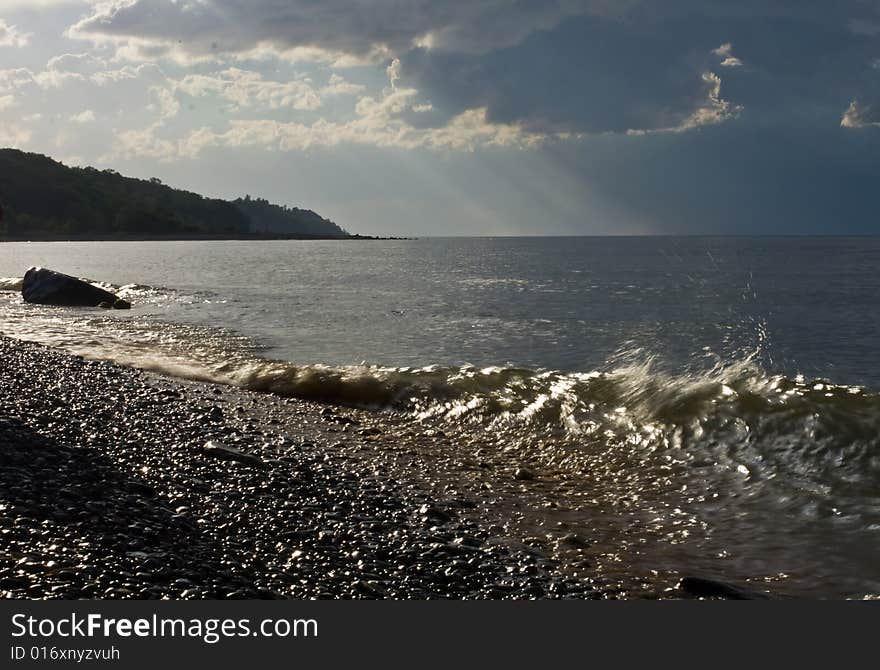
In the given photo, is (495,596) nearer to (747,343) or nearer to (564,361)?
(564,361)

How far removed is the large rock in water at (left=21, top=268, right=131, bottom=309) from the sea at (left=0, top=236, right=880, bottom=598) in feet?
4.33

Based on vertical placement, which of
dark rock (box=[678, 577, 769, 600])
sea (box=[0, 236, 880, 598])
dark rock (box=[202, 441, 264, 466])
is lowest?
dark rock (box=[678, 577, 769, 600])

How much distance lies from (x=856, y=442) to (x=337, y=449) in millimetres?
9641

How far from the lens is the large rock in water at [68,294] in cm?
4134

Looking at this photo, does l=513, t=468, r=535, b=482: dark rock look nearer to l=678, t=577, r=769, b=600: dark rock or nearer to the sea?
the sea

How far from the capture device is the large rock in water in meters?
41.3

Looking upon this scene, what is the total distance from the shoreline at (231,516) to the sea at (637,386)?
2.11m

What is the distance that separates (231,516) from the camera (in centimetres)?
873

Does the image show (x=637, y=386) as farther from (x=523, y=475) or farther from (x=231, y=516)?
(x=231, y=516)

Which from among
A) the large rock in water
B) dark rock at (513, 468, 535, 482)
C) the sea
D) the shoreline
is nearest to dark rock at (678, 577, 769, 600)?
the sea

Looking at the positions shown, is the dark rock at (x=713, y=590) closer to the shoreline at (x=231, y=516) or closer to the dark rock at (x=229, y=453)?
the shoreline at (x=231, y=516)

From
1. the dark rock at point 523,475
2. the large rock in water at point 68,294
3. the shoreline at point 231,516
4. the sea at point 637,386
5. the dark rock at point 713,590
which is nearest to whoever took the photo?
the shoreline at point 231,516

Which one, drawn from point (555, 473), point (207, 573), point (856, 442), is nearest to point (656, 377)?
point (856, 442)

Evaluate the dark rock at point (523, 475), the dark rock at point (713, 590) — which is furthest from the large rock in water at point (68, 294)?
the dark rock at point (713, 590)
